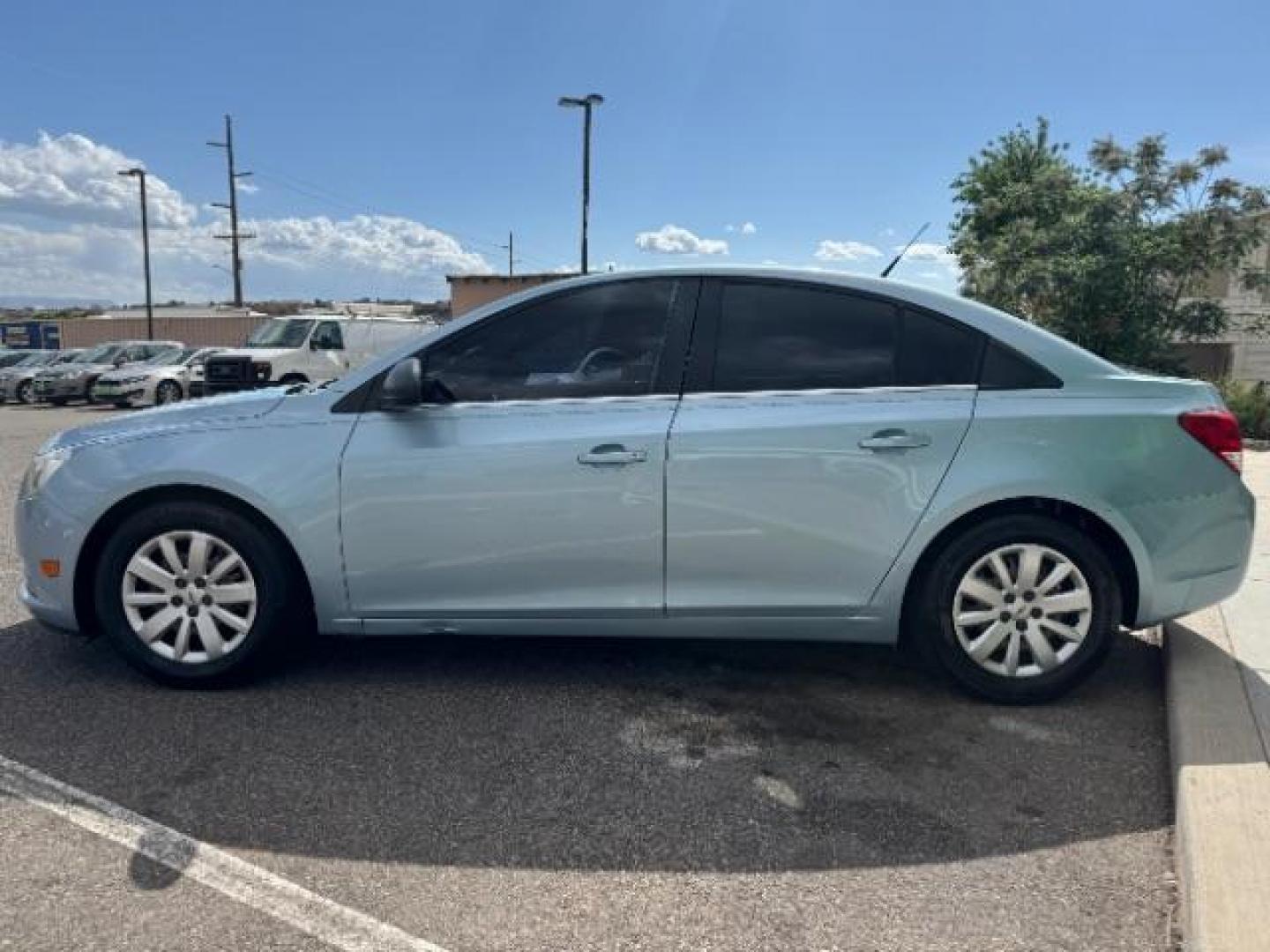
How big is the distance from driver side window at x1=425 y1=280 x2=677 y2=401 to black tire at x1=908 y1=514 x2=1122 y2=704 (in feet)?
4.41

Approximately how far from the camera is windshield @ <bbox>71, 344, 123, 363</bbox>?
24891mm

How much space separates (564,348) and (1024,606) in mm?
2036

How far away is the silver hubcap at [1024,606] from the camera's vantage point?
3.65 m

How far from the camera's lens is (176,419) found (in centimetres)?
394

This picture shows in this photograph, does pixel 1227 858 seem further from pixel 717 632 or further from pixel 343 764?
pixel 343 764

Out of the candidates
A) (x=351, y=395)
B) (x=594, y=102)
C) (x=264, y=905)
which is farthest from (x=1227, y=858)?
(x=594, y=102)

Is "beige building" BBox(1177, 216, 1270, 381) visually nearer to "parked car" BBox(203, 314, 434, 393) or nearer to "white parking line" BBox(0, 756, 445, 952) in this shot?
"parked car" BBox(203, 314, 434, 393)

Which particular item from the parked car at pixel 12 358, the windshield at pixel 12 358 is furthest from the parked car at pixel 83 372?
the parked car at pixel 12 358

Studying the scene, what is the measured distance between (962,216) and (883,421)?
2363cm

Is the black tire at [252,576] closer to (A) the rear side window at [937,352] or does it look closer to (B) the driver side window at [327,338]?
(A) the rear side window at [937,352]

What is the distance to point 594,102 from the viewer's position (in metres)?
22.1

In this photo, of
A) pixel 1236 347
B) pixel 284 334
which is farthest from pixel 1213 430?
pixel 1236 347

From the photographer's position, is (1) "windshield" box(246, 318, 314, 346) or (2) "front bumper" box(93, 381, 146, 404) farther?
(2) "front bumper" box(93, 381, 146, 404)

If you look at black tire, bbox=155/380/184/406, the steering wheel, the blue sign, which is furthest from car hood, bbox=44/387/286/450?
the blue sign
